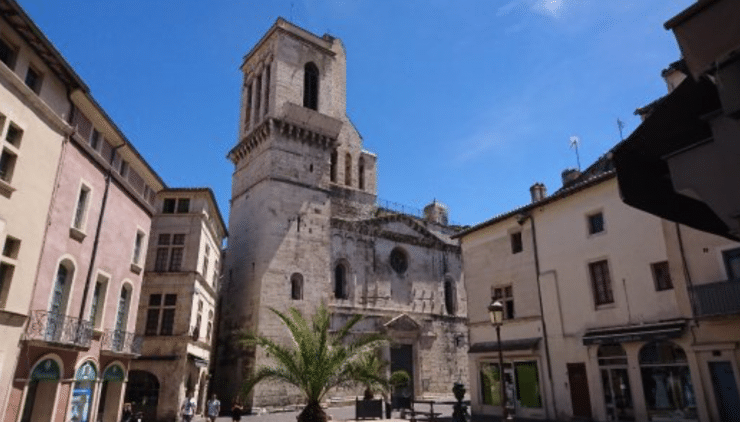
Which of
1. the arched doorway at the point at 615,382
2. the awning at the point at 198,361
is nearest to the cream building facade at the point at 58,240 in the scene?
the awning at the point at 198,361

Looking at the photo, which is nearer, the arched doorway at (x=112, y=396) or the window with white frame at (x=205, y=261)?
the arched doorway at (x=112, y=396)

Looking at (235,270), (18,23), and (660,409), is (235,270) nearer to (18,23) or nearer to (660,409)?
(18,23)

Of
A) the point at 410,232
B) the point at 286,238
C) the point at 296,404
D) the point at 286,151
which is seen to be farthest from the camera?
the point at 410,232

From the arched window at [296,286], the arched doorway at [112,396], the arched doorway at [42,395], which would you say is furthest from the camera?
the arched window at [296,286]

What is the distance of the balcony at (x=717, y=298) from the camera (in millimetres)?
13797

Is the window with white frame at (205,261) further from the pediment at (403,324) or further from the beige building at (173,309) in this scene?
the pediment at (403,324)

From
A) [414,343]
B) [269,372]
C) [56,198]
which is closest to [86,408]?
[269,372]

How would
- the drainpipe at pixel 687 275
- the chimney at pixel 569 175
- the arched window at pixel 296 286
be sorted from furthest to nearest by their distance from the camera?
the arched window at pixel 296 286, the chimney at pixel 569 175, the drainpipe at pixel 687 275

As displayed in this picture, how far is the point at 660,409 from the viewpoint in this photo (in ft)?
51.8

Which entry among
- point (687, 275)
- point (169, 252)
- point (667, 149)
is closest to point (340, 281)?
point (169, 252)

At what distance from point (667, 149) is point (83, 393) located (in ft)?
56.4

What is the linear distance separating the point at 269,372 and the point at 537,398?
1090cm

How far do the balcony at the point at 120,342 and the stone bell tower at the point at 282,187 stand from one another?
9.80 meters

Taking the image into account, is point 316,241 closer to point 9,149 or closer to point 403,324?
point 403,324
